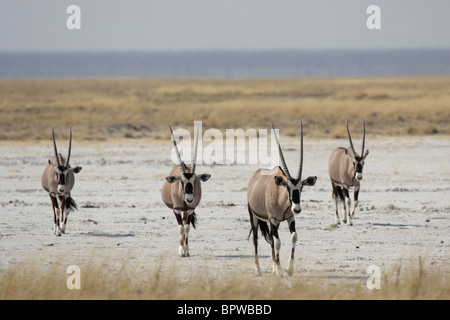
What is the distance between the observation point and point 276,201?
30.5 feet

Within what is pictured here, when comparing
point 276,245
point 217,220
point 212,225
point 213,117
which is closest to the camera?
point 276,245

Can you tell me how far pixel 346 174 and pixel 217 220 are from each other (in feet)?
7.68

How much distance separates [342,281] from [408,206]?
660 centimetres

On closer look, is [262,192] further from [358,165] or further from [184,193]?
[358,165]

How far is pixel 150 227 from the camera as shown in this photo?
13289mm

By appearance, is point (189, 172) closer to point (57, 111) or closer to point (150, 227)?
point (150, 227)

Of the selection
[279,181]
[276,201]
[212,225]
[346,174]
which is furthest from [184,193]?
[346,174]

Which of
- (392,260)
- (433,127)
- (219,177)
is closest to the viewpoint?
(392,260)

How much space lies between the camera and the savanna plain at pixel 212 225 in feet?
27.4

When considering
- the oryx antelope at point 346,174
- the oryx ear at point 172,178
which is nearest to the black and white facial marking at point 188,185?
the oryx ear at point 172,178

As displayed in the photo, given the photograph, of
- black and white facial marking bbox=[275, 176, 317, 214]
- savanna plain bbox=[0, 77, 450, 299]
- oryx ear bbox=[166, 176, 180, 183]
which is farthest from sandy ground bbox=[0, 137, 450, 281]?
black and white facial marking bbox=[275, 176, 317, 214]

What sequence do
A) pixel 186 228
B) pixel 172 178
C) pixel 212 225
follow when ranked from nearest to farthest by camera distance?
pixel 172 178, pixel 186 228, pixel 212 225

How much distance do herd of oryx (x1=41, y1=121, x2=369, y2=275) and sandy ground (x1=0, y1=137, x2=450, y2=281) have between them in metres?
0.40
